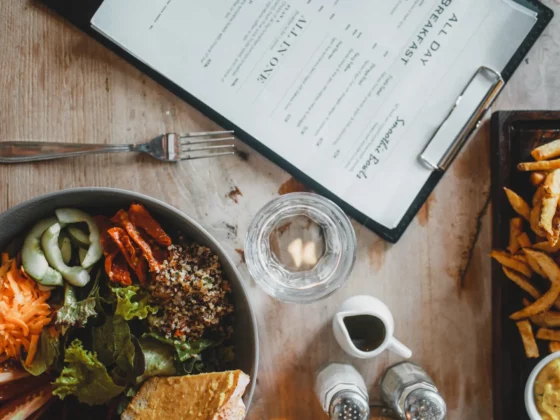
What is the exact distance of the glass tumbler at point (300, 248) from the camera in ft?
3.38

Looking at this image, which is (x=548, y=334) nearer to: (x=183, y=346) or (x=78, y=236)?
(x=183, y=346)

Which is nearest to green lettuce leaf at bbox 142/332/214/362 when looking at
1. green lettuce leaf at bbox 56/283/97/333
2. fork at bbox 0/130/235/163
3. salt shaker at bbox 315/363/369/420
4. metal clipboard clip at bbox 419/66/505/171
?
green lettuce leaf at bbox 56/283/97/333

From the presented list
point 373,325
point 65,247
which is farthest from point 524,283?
point 65,247

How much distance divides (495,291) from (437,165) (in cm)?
27

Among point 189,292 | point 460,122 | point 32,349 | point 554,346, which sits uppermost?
point 460,122

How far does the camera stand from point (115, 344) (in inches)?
38.3

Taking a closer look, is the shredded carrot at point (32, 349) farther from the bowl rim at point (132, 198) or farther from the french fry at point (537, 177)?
the french fry at point (537, 177)

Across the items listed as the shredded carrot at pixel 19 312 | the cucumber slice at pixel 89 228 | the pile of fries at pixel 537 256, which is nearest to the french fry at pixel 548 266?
the pile of fries at pixel 537 256

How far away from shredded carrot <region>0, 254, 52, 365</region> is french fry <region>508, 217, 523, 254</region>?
86cm

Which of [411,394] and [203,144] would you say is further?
[203,144]

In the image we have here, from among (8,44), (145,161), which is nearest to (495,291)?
(145,161)

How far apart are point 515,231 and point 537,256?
7 centimetres

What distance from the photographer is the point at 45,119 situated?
1093 mm

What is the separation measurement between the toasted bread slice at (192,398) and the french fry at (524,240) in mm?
559
